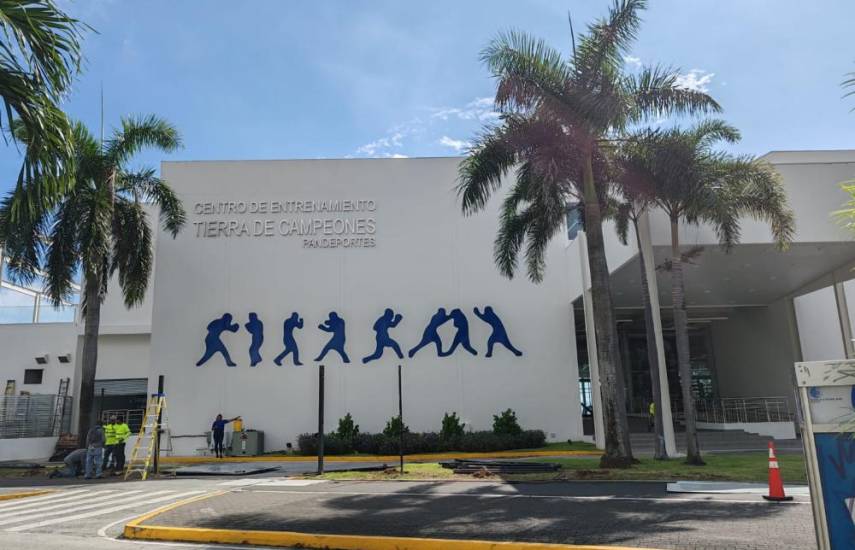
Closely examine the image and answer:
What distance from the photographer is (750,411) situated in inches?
1146

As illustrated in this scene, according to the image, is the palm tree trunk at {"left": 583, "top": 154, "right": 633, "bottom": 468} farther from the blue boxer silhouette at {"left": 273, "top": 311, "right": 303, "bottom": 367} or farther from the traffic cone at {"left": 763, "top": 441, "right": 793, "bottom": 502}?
the blue boxer silhouette at {"left": 273, "top": 311, "right": 303, "bottom": 367}

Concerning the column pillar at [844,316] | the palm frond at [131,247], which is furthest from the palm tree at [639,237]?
the palm frond at [131,247]

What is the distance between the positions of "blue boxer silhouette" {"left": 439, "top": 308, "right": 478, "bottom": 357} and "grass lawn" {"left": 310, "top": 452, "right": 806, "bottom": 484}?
7980 millimetres

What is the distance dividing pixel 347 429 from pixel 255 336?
5.38 m

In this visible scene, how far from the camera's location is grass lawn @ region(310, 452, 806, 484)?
1425 centimetres

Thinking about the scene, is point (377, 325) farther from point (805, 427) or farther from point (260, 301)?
point (805, 427)

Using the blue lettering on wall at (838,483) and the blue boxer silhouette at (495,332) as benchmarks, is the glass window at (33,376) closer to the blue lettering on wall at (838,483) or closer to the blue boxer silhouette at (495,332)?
A: the blue boxer silhouette at (495,332)

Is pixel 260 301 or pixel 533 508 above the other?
pixel 260 301

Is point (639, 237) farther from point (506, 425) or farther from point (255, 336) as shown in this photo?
point (255, 336)

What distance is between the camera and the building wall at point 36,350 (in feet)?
103

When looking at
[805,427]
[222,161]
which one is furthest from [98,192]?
[805,427]

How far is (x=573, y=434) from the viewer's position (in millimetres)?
25453

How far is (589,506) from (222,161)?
22530 mm

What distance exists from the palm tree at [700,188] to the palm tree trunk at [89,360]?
17484 millimetres
